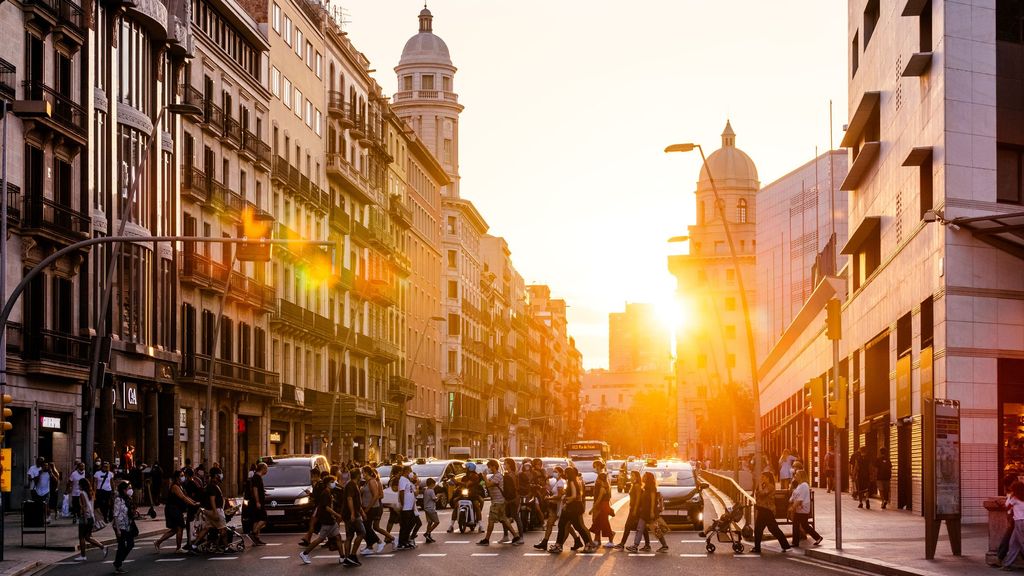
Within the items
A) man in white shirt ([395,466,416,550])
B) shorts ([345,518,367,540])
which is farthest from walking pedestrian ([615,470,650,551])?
shorts ([345,518,367,540])

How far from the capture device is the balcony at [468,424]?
370 ft

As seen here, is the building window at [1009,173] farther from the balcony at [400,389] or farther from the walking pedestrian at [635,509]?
the balcony at [400,389]

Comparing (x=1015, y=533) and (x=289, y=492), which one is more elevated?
(x=1015, y=533)

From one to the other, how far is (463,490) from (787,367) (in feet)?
167

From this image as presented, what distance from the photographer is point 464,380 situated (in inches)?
4599

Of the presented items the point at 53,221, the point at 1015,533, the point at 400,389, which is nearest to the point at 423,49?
the point at 400,389

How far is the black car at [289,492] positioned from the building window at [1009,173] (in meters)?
16.7

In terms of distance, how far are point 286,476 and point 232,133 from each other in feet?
→ 82.2

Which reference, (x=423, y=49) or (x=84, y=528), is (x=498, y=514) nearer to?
(x=84, y=528)

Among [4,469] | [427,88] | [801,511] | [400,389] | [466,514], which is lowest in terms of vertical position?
[466,514]

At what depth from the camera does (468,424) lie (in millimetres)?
117812

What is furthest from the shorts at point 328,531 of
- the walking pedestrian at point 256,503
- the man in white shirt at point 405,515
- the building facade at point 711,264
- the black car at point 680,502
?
the building facade at point 711,264

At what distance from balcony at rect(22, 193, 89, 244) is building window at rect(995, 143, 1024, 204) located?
23.7m

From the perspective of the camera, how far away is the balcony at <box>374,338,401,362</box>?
282ft
